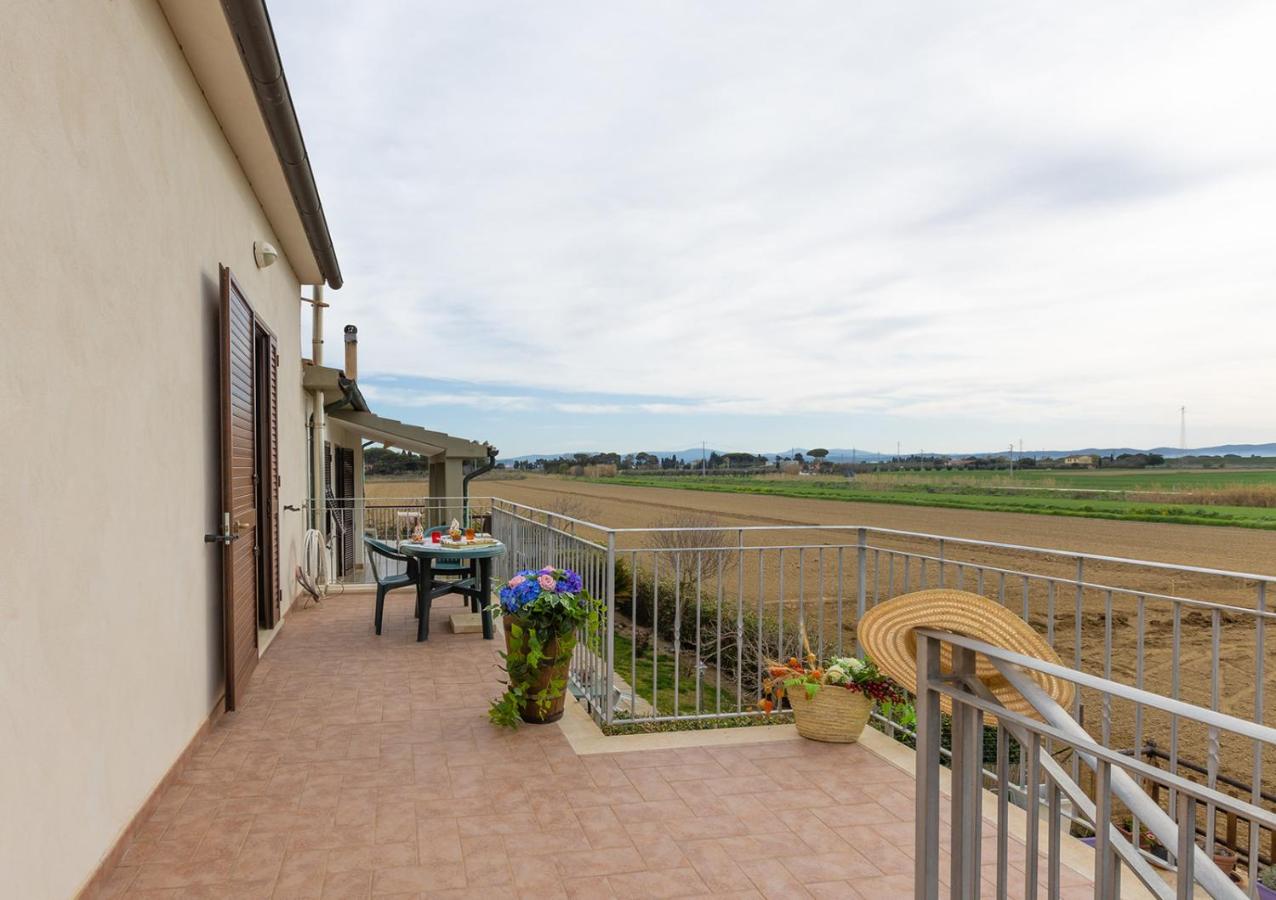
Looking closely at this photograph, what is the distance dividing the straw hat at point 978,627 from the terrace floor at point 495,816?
1.28 metres

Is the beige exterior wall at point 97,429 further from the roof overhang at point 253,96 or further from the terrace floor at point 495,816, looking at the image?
the terrace floor at point 495,816

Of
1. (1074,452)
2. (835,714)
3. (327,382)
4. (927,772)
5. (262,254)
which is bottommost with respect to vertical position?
(835,714)

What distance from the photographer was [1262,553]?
25375 millimetres

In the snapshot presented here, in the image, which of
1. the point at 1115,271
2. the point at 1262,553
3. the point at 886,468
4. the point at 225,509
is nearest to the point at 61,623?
the point at 225,509

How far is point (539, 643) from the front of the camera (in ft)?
12.9

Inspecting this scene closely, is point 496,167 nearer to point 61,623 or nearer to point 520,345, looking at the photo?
point 61,623

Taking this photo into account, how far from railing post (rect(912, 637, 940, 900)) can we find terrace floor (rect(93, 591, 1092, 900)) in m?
1.06

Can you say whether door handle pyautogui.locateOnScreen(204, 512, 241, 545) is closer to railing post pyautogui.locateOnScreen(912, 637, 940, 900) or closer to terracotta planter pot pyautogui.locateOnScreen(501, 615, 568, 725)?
terracotta planter pot pyautogui.locateOnScreen(501, 615, 568, 725)

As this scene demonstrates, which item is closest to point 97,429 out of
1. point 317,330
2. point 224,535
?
point 224,535

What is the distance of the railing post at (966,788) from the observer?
1427 millimetres

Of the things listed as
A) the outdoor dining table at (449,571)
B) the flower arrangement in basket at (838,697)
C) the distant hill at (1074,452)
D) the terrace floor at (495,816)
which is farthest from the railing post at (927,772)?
the distant hill at (1074,452)

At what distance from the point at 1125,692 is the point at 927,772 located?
53 cm

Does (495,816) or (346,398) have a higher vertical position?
(346,398)

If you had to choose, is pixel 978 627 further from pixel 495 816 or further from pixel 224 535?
pixel 224 535
